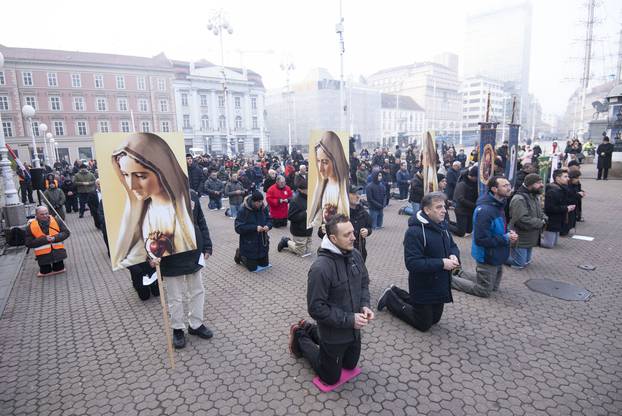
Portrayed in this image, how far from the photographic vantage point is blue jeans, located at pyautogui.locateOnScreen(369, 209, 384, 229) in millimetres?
11055

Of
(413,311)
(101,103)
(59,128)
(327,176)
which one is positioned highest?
(101,103)

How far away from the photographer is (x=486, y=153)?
8.33 metres

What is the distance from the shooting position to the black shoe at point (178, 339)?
4.74 m

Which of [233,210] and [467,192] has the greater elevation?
[467,192]

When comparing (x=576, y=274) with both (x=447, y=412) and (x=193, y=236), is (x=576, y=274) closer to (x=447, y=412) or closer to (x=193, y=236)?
(x=447, y=412)

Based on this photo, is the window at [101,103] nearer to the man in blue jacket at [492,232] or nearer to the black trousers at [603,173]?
the black trousers at [603,173]

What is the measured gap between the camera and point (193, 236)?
15.3ft

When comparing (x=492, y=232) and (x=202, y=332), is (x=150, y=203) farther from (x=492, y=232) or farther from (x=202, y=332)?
(x=492, y=232)

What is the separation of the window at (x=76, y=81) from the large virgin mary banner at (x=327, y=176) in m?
63.5

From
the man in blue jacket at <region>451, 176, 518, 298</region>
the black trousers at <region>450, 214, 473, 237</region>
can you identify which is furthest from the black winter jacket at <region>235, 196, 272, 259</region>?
the black trousers at <region>450, 214, 473, 237</region>

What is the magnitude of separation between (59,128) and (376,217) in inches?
2410

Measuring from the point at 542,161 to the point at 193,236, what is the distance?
11506 mm

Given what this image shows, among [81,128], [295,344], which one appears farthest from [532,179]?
[81,128]

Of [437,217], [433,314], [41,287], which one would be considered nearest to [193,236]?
[437,217]
